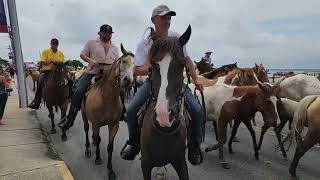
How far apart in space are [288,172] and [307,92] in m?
4.72

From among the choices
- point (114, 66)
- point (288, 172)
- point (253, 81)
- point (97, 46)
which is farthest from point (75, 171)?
point (253, 81)

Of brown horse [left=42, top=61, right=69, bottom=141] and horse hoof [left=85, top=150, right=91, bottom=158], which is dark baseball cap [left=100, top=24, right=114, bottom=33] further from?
brown horse [left=42, top=61, right=69, bottom=141]

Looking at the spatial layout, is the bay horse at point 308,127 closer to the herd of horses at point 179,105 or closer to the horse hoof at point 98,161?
the herd of horses at point 179,105

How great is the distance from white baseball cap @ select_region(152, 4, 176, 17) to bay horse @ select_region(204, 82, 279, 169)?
4161 mm

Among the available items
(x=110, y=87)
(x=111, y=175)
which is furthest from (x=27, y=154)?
(x=110, y=87)

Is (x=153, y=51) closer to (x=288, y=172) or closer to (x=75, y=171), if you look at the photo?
(x=75, y=171)

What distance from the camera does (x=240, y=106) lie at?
834 centimetres

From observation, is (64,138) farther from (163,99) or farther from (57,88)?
(163,99)

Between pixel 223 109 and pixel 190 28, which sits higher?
pixel 190 28

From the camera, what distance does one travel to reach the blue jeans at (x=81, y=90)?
27.8ft

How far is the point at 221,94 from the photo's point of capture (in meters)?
8.73

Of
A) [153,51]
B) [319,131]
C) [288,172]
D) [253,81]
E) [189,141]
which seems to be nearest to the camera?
[153,51]

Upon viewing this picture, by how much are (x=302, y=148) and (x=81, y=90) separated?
15.8ft

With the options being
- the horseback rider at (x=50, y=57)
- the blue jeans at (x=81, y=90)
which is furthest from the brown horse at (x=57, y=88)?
the blue jeans at (x=81, y=90)
